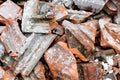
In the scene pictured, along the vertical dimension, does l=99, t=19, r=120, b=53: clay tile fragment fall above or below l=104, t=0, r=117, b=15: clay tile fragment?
below

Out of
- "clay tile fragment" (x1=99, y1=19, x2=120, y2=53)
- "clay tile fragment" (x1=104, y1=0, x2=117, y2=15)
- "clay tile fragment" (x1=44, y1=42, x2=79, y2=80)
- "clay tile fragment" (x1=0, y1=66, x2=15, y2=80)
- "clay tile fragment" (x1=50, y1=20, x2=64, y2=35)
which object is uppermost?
"clay tile fragment" (x1=104, y1=0, x2=117, y2=15)

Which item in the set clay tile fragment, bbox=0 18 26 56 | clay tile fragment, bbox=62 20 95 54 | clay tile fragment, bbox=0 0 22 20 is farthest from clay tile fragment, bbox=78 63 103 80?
clay tile fragment, bbox=0 0 22 20

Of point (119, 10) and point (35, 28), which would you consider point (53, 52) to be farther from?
point (119, 10)

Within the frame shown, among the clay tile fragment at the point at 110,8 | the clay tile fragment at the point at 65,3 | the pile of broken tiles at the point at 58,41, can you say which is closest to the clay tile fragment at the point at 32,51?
the pile of broken tiles at the point at 58,41

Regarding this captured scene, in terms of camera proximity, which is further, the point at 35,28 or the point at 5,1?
the point at 5,1

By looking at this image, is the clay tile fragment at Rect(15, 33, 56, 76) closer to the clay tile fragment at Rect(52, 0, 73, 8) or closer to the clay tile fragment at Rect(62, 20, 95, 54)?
the clay tile fragment at Rect(62, 20, 95, 54)

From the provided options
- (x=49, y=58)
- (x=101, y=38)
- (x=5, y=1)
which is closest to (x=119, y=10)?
(x=101, y=38)
